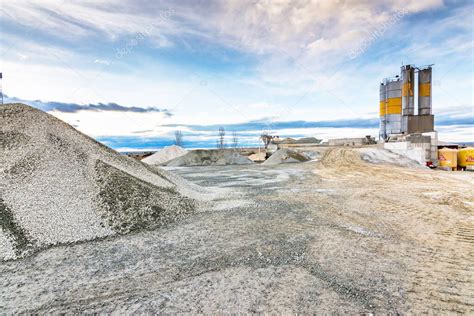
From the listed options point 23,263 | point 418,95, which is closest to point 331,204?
point 23,263

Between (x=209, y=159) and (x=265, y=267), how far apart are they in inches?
696

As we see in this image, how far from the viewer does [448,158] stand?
651 inches

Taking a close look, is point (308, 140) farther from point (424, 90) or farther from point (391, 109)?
point (424, 90)

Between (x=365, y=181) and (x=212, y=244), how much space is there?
7.59 m

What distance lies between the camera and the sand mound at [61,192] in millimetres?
3639

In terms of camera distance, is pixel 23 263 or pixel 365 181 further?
pixel 365 181

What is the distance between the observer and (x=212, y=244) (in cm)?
355

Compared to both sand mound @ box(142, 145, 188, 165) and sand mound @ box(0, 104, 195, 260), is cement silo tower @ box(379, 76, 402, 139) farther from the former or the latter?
sand mound @ box(0, 104, 195, 260)

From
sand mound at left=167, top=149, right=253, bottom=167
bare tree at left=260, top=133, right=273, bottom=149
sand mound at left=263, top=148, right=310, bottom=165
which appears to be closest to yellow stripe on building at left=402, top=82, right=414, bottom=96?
bare tree at left=260, top=133, right=273, bottom=149

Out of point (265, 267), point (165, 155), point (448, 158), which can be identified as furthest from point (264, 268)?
point (165, 155)

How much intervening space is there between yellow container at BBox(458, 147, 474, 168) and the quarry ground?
1436cm

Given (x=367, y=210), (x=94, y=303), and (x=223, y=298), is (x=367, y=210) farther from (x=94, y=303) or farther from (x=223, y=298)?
(x=94, y=303)

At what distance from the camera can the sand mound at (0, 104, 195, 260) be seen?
3639 millimetres

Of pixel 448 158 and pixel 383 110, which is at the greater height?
pixel 383 110
